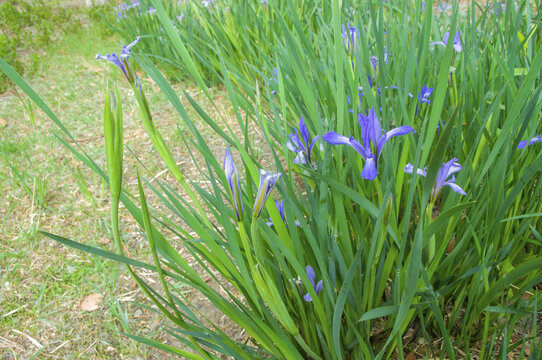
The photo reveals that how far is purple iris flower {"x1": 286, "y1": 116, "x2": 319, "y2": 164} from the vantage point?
0.88 m

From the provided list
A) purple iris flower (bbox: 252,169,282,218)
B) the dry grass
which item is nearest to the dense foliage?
purple iris flower (bbox: 252,169,282,218)

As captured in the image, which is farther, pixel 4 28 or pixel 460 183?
pixel 4 28

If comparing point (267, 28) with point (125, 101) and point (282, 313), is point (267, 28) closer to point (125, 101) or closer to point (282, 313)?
point (125, 101)

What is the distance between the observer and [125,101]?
2799mm

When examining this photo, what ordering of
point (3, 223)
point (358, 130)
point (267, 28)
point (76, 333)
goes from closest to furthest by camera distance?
1. point (358, 130)
2. point (76, 333)
3. point (3, 223)
4. point (267, 28)

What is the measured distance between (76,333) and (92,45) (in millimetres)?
3434

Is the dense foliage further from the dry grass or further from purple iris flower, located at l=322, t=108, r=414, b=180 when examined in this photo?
the dry grass

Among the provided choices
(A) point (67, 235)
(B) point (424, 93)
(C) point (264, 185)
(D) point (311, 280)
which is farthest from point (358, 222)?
(A) point (67, 235)

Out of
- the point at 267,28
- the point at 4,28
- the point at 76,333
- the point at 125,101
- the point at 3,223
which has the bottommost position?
the point at 76,333

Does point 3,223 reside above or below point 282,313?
below

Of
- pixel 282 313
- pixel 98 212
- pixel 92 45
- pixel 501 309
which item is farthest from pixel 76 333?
pixel 92 45

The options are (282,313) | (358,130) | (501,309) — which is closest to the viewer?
(282,313)

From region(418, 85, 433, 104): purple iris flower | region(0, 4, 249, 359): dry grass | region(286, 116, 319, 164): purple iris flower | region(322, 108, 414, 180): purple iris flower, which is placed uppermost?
region(322, 108, 414, 180): purple iris flower

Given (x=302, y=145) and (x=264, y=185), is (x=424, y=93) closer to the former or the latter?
(x=302, y=145)
